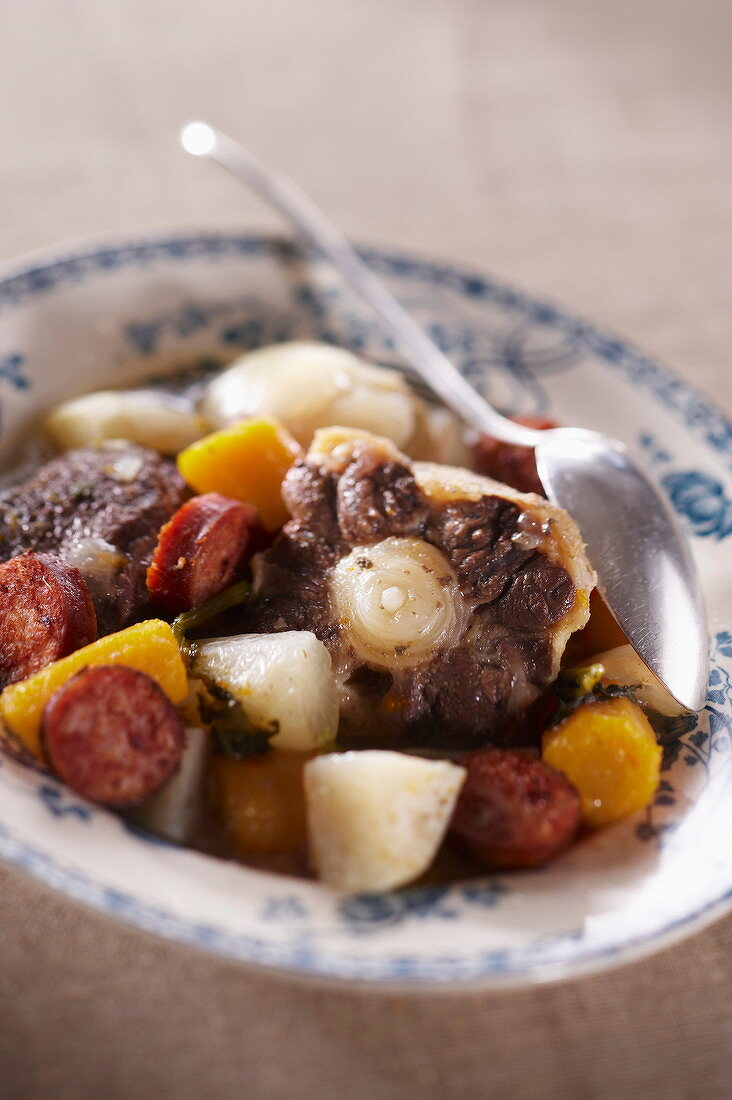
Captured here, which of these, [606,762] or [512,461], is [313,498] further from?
[606,762]

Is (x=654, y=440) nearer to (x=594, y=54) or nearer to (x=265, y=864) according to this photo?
(x=265, y=864)

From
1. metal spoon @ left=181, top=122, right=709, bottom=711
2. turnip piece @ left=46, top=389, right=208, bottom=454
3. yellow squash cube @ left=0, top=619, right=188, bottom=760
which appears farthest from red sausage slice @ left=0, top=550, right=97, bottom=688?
metal spoon @ left=181, top=122, right=709, bottom=711

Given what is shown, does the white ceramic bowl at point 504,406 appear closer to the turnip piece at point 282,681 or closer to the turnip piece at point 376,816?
the turnip piece at point 376,816

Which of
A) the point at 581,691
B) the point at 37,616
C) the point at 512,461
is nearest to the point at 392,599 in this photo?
the point at 581,691

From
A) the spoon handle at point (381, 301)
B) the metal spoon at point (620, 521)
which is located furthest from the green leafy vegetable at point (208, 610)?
the spoon handle at point (381, 301)

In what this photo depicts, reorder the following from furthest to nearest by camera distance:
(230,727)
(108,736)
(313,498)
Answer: (313,498) < (230,727) < (108,736)

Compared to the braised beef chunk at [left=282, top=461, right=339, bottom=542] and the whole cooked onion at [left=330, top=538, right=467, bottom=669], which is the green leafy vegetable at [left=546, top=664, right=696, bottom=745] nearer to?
the whole cooked onion at [left=330, top=538, right=467, bottom=669]

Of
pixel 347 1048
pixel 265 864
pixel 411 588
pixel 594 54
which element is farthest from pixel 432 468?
pixel 594 54
